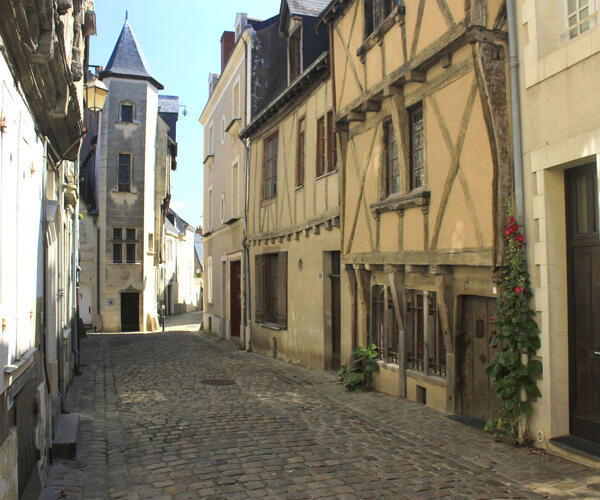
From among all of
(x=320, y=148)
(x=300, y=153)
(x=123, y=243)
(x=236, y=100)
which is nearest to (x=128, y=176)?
(x=123, y=243)

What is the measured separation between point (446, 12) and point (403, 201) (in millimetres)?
2357

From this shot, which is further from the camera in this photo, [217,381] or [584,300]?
[217,381]

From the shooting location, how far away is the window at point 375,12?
332 inches

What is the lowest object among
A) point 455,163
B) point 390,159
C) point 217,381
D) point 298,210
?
point 217,381

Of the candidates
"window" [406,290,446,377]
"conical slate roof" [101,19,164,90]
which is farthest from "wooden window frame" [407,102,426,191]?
"conical slate roof" [101,19,164,90]

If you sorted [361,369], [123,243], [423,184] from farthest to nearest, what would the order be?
[123,243] < [361,369] < [423,184]

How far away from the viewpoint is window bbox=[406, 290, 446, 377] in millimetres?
7516

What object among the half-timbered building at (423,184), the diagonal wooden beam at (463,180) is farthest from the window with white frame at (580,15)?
the diagonal wooden beam at (463,180)

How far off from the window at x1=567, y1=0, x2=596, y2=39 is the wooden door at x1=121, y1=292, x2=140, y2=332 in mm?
22648

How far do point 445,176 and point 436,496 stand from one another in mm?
3737

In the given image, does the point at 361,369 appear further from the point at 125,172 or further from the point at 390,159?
the point at 125,172

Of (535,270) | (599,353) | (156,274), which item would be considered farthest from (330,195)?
(156,274)

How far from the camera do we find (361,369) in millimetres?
9148

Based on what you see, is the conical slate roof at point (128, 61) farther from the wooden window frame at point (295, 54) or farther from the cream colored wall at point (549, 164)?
the cream colored wall at point (549, 164)
